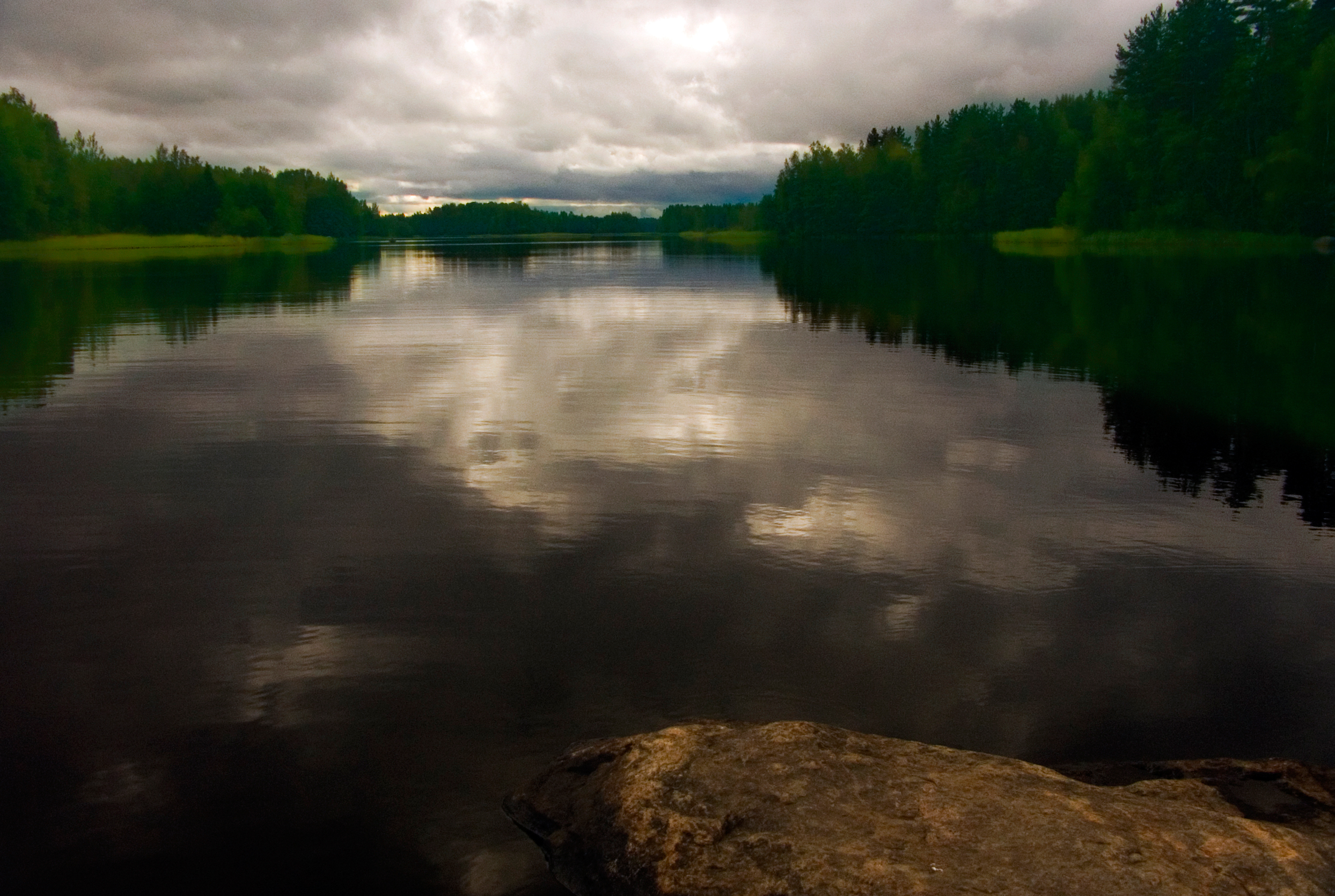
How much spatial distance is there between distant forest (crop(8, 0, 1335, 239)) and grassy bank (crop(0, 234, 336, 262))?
333cm

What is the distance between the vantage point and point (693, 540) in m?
12.3

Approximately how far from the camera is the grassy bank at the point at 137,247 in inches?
4525

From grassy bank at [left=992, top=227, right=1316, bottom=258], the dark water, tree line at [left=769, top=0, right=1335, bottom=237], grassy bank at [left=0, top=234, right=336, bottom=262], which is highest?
tree line at [left=769, top=0, right=1335, bottom=237]

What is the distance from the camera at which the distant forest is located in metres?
88.2

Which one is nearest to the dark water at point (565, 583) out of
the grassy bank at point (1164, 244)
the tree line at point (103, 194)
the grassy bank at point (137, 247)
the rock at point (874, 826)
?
the rock at point (874, 826)

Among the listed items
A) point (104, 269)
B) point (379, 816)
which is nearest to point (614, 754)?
point (379, 816)

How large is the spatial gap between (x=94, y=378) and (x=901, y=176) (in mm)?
187019

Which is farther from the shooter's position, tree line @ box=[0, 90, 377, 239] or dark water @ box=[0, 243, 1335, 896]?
tree line @ box=[0, 90, 377, 239]

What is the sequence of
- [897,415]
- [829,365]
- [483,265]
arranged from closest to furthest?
1. [897,415]
2. [829,365]
3. [483,265]

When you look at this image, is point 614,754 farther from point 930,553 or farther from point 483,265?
point 483,265

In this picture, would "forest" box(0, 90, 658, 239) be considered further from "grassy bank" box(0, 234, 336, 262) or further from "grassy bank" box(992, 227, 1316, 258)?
"grassy bank" box(992, 227, 1316, 258)

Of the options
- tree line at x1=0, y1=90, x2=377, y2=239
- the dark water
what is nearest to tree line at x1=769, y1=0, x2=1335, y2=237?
the dark water

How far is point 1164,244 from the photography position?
99875 millimetres

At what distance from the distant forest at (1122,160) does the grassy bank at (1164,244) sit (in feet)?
3.71
